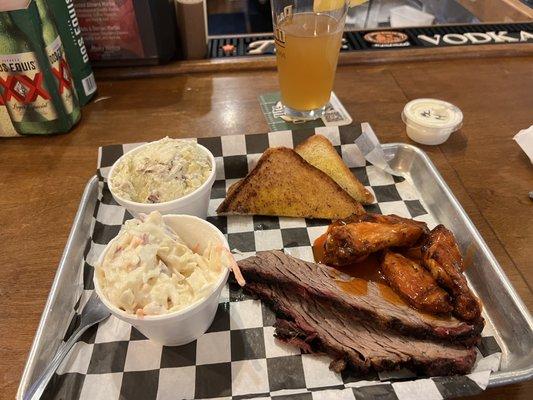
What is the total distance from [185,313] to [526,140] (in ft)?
5.40

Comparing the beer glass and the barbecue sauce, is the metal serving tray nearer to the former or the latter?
the barbecue sauce

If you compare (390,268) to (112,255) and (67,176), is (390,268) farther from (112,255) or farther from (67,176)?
(67,176)

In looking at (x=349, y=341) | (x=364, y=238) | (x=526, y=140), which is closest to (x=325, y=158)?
(x=364, y=238)

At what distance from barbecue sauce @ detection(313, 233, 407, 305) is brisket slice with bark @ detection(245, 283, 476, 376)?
3.8 inches

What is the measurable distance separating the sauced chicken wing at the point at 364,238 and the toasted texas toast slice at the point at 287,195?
0.59 ft

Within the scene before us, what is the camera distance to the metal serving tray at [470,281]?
3.69 feet

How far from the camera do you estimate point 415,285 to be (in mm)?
1279

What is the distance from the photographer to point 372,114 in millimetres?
2125

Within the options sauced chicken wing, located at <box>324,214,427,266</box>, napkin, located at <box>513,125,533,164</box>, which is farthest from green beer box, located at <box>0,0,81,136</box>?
napkin, located at <box>513,125,533,164</box>

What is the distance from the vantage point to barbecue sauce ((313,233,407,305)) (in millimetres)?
1314

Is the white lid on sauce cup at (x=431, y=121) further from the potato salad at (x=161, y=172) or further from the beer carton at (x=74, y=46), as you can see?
the beer carton at (x=74, y=46)

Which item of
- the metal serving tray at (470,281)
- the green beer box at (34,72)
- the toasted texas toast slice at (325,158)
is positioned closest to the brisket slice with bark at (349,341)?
the metal serving tray at (470,281)

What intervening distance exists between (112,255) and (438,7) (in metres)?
3.86

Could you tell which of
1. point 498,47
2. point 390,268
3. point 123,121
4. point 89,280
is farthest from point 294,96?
point 498,47
